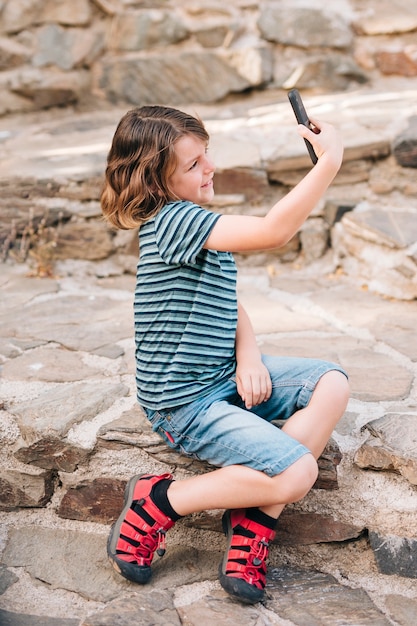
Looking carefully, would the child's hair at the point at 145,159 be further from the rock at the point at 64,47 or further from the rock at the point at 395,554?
the rock at the point at 64,47

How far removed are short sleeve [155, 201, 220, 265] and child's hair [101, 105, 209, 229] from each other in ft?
0.19

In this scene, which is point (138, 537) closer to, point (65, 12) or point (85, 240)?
point (85, 240)

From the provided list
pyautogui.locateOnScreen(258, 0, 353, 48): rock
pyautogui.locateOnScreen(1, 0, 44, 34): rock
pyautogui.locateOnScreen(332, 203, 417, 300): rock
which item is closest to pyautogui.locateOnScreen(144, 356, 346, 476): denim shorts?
pyautogui.locateOnScreen(332, 203, 417, 300): rock

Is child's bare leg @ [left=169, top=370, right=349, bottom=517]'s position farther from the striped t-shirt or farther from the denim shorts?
the striped t-shirt

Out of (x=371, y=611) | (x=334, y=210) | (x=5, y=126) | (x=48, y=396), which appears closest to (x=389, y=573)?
(x=371, y=611)

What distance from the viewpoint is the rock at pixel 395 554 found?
1757mm

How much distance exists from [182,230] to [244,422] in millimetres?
460

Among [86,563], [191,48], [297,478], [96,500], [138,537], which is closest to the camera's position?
[297,478]

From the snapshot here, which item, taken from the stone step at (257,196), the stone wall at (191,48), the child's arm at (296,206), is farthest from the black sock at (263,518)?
the stone wall at (191,48)

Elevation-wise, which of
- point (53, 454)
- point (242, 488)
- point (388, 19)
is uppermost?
point (388, 19)

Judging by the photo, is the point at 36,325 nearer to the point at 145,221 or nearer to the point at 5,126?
the point at 145,221

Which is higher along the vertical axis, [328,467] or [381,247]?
[328,467]

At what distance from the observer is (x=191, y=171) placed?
1.77 metres

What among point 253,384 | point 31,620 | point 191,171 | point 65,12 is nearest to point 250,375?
point 253,384
